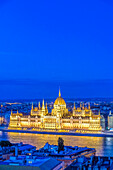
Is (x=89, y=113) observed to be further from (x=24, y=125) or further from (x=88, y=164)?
(x=88, y=164)

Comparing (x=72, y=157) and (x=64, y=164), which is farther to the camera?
(x=72, y=157)

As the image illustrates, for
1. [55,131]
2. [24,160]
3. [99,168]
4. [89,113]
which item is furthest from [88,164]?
[89,113]

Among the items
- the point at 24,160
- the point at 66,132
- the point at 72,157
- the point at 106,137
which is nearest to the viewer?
the point at 24,160

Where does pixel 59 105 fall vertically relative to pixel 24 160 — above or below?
above

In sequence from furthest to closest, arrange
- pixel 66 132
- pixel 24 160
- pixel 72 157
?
pixel 66 132
pixel 72 157
pixel 24 160

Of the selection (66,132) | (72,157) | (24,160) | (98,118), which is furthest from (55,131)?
(24,160)

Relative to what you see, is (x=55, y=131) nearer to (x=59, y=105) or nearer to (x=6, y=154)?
(x=59, y=105)
